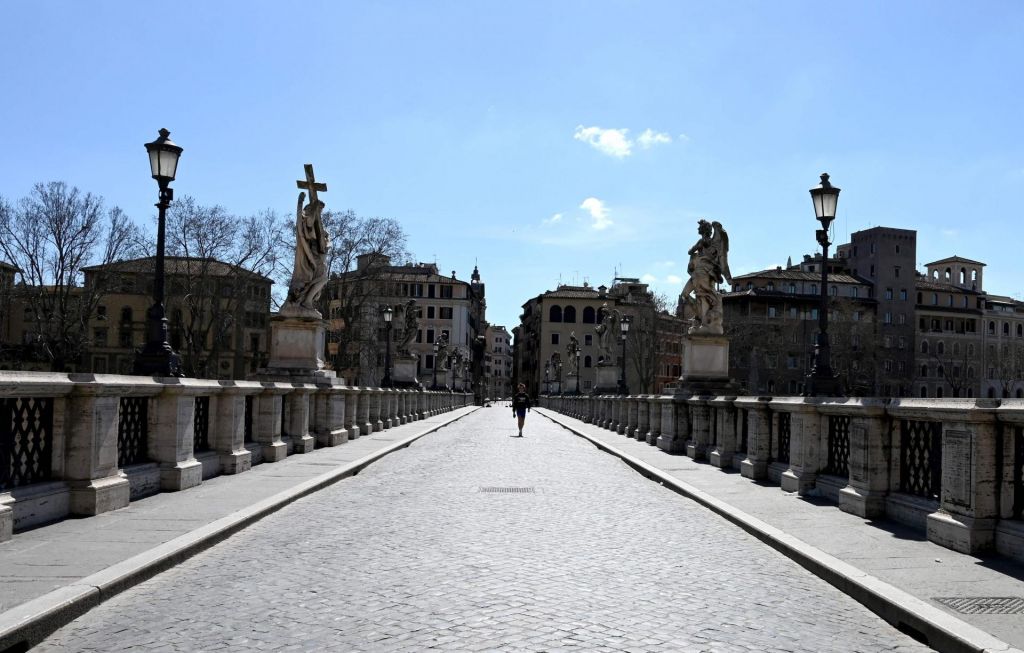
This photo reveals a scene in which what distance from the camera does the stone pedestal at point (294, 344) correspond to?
2111cm

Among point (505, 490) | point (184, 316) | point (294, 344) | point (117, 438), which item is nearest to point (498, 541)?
point (117, 438)

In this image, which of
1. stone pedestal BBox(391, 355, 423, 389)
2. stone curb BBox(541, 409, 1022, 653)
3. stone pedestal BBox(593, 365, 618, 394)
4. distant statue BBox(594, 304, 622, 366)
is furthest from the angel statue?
stone pedestal BBox(391, 355, 423, 389)

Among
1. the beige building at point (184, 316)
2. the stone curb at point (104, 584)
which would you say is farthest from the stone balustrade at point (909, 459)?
the beige building at point (184, 316)

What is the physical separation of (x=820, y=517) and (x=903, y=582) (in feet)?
11.8

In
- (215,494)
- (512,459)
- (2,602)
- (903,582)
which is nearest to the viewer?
(2,602)

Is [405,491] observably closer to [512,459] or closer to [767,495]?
[767,495]

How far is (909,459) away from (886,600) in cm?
395

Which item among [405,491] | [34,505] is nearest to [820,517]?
[405,491]

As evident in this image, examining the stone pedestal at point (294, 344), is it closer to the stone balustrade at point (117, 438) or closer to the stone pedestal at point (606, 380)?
the stone balustrade at point (117, 438)

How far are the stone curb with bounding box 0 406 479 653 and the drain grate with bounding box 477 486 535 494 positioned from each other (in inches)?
142

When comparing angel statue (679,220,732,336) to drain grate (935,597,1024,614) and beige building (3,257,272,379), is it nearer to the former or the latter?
beige building (3,257,272,379)

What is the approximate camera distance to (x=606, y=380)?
48.1 m

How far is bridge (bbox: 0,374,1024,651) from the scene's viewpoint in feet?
18.9

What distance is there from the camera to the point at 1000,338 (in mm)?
119500
